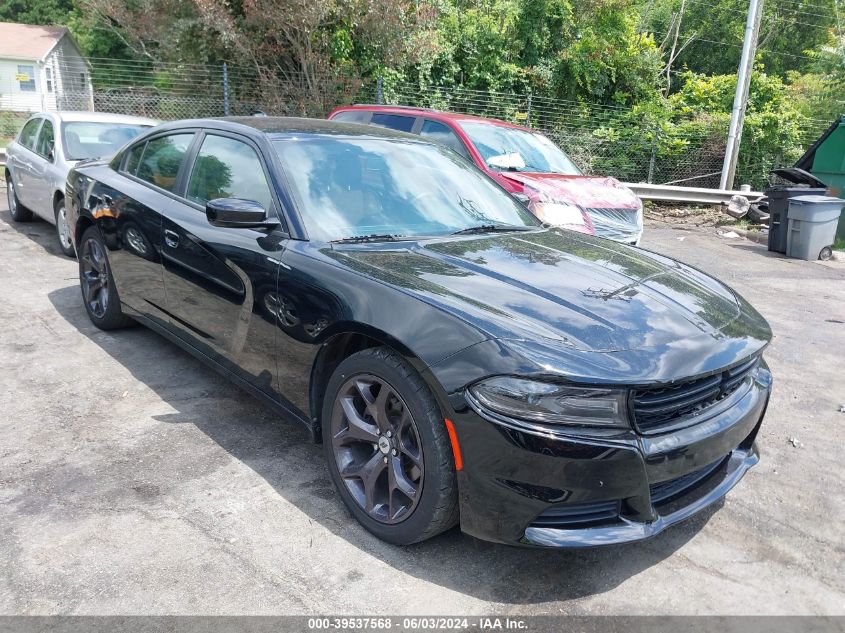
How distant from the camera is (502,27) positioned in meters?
18.8

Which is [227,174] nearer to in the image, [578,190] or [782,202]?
[578,190]

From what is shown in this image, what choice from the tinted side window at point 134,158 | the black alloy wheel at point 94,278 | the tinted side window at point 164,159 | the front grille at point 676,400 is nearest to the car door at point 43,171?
the black alloy wheel at point 94,278

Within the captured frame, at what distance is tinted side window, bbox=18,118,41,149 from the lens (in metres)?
8.25

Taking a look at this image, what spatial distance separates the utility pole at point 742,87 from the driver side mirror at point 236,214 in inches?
559

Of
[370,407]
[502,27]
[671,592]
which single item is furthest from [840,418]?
[502,27]

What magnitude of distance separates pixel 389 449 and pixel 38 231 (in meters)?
7.90

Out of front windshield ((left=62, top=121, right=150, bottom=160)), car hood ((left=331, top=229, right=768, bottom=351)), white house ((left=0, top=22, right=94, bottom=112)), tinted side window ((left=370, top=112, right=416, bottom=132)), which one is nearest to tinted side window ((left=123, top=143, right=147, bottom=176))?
car hood ((left=331, top=229, right=768, bottom=351))

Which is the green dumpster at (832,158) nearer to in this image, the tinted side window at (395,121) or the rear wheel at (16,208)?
the tinted side window at (395,121)

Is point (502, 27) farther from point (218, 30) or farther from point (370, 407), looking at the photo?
point (370, 407)

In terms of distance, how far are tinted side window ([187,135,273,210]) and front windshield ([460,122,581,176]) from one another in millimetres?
4374

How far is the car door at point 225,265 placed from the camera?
10.5 ft

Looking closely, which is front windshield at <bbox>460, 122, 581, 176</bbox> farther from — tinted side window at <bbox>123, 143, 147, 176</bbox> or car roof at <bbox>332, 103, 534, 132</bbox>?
tinted side window at <bbox>123, 143, 147, 176</bbox>

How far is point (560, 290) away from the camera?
2.75m

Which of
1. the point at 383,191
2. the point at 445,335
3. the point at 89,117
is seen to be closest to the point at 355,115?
the point at 89,117
